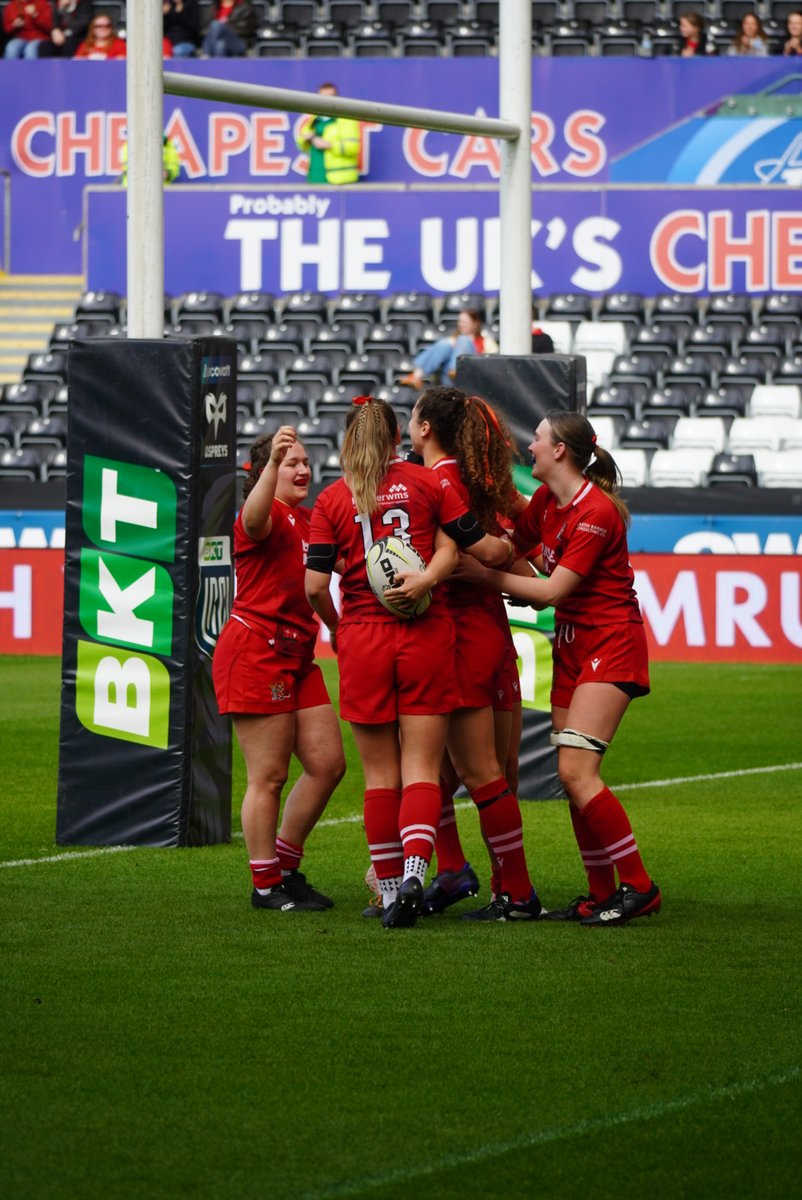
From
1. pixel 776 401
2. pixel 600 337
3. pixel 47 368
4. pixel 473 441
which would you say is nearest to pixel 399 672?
pixel 473 441

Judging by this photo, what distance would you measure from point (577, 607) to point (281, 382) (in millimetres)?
17132

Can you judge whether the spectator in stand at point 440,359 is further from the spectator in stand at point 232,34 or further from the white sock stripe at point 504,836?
the white sock stripe at point 504,836

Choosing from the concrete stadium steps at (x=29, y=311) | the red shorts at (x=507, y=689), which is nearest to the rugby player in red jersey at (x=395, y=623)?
the red shorts at (x=507, y=689)

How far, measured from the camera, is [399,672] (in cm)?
678

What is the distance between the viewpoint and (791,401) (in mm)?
21672

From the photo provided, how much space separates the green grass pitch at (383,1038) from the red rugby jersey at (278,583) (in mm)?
1019

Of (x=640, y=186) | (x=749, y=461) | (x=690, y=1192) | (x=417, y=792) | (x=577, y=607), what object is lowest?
(x=690, y=1192)

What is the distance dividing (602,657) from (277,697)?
1223 millimetres

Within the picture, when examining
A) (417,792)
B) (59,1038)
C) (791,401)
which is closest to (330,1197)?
(59,1038)

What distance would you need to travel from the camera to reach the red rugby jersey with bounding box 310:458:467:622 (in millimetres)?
6766

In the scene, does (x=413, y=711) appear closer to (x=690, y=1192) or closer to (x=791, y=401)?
(x=690, y=1192)

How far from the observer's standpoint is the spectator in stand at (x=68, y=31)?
1058 inches

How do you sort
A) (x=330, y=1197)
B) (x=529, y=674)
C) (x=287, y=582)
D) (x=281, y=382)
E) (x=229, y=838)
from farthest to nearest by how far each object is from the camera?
(x=281, y=382)
(x=529, y=674)
(x=229, y=838)
(x=287, y=582)
(x=330, y=1197)

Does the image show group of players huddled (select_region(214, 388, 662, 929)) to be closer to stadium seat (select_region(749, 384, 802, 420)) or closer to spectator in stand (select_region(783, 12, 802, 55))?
stadium seat (select_region(749, 384, 802, 420))
